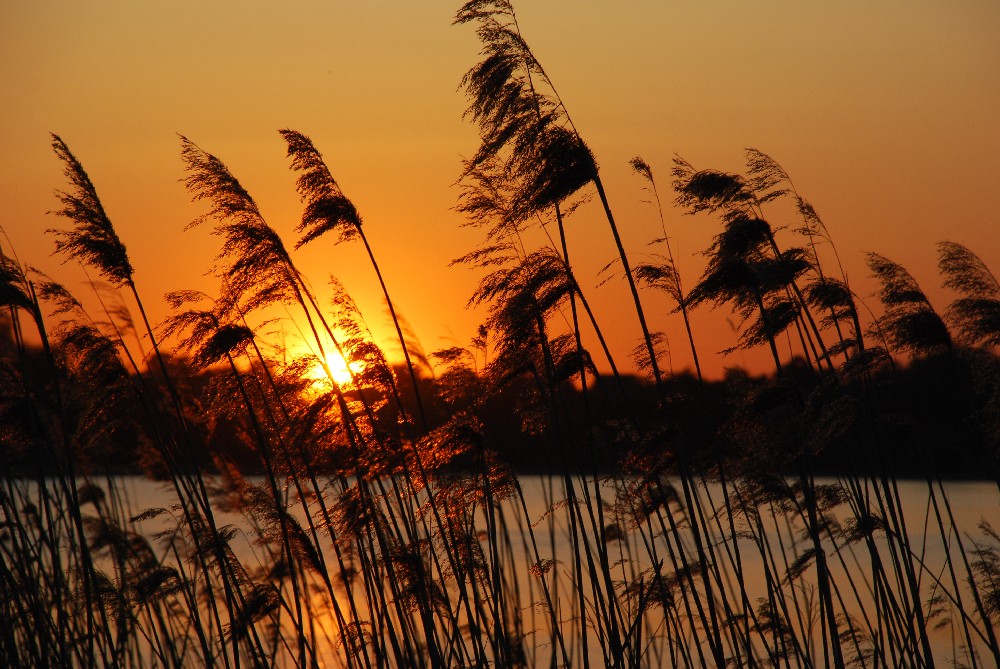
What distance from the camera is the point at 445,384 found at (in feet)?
15.0

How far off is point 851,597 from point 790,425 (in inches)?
164

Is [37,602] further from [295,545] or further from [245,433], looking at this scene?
[245,433]

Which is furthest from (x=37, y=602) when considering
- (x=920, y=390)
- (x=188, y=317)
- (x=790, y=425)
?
(x=920, y=390)

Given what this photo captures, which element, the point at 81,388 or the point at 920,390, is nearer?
the point at 81,388

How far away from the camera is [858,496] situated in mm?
3713

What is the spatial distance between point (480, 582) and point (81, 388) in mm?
2269

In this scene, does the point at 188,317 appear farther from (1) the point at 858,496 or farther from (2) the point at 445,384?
(1) the point at 858,496

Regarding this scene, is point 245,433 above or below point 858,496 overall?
above

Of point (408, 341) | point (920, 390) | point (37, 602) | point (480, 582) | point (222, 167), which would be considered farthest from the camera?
point (920, 390)

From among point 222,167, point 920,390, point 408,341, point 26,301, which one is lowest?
point 920,390

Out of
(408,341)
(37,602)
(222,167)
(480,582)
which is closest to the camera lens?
(37,602)

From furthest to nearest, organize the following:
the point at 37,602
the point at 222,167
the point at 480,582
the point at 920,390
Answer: the point at 920,390 → the point at 480,582 → the point at 222,167 → the point at 37,602

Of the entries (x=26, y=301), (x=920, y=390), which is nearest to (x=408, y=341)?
(x=26, y=301)

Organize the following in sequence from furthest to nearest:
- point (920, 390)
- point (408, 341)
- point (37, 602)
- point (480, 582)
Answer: point (920, 390) < point (408, 341) < point (480, 582) < point (37, 602)
